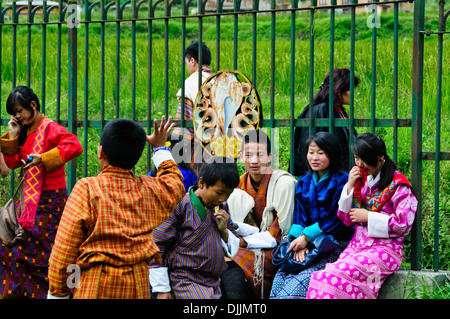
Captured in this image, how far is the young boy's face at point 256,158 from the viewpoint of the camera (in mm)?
4504

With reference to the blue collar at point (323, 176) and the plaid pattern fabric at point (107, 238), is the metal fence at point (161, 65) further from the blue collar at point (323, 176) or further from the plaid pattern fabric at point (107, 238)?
the plaid pattern fabric at point (107, 238)

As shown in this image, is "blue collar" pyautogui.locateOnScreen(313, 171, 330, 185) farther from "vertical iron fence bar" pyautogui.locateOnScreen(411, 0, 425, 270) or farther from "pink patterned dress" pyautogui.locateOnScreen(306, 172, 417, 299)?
"vertical iron fence bar" pyautogui.locateOnScreen(411, 0, 425, 270)

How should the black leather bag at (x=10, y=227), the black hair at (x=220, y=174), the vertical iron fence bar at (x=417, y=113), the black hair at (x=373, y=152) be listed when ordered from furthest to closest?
the black leather bag at (x=10, y=227) < the vertical iron fence bar at (x=417, y=113) < the black hair at (x=373, y=152) < the black hair at (x=220, y=174)

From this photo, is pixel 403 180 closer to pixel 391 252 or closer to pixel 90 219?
pixel 391 252

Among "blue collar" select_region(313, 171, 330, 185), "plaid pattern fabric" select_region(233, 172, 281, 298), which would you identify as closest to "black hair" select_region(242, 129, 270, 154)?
"plaid pattern fabric" select_region(233, 172, 281, 298)

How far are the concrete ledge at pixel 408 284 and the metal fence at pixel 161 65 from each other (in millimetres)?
158

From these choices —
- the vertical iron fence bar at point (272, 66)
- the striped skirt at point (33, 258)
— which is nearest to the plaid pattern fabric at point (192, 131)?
the vertical iron fence bar at point (272, 66)

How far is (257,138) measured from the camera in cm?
461

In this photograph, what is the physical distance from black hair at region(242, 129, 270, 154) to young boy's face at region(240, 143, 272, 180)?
4cm

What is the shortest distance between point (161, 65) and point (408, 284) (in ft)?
20.0

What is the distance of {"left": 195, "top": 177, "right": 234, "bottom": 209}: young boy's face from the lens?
377cm

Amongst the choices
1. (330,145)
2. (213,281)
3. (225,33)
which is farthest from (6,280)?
(225,33)

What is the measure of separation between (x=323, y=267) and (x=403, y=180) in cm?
76

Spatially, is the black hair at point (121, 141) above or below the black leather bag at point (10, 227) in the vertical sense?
above
